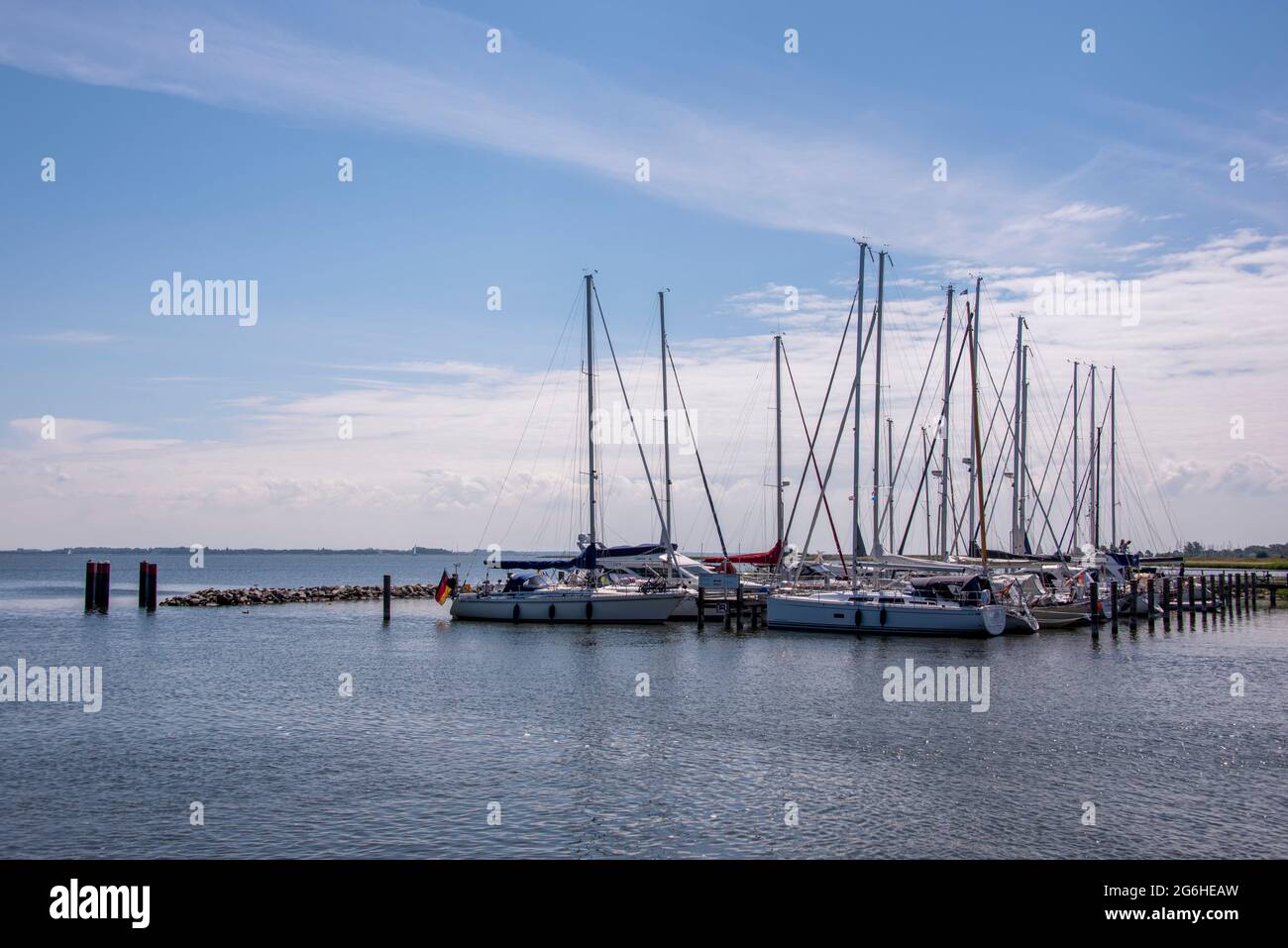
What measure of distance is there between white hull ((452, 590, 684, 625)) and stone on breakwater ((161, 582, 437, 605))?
19.2 m

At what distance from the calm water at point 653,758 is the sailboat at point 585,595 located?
12500 mm

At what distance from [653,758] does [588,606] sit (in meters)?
34.5

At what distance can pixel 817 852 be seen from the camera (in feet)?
55.1

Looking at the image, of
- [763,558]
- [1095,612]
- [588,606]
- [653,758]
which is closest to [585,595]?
[588,606]

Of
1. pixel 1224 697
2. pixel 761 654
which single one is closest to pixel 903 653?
pixel 761 654

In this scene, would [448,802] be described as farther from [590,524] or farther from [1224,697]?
[590,524]

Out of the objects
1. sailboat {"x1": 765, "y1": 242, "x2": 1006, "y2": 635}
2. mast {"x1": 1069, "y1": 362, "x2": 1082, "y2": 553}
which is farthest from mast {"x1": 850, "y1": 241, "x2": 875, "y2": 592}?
mast {"x1": 1069, "y1": 362, "x2": 1082, "y2": 553}

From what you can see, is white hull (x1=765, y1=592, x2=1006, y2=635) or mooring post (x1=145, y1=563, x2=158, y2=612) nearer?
white hull (x1=765, y1=592, x2=1006, y2=635)

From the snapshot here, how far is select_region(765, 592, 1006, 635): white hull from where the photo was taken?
4847 centimetres

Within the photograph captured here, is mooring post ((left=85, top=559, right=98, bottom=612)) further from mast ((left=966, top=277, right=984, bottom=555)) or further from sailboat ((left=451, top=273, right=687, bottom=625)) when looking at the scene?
mast ((left=966, top=277, right=984, bottom=555))
